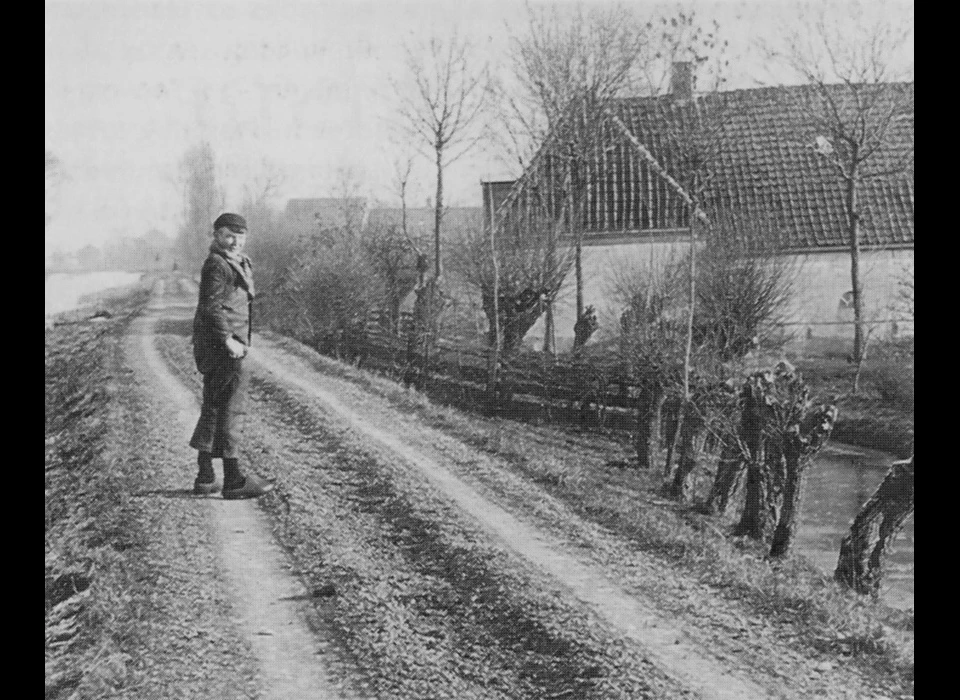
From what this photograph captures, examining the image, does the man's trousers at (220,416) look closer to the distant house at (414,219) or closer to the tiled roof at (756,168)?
the distant house at (414,219)

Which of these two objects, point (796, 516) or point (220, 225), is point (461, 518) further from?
point (796, 516)

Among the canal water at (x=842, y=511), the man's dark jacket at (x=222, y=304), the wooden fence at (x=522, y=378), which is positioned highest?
the man's dark jacket at (x=222, y=304)

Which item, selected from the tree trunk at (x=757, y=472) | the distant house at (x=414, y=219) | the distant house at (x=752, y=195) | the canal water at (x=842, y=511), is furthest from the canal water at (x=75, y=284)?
the canal water at (x=842, y=511)

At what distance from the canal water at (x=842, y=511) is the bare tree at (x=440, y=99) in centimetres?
435

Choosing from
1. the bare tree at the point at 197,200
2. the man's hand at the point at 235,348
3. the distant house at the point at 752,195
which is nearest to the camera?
the man's hand at the point at 235,348

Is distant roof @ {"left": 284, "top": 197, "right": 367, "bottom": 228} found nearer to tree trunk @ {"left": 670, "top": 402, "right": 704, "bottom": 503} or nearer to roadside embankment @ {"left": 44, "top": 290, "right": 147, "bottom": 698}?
roadside embankment @ {"left": 44, "top": 290, "right": 147, "bottom": 698}

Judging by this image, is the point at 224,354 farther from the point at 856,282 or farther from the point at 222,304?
the point at 856,282

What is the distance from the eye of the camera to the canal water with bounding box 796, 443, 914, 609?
298 inches

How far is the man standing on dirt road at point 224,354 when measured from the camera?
4523 millimetres

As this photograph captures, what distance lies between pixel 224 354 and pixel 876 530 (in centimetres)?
520

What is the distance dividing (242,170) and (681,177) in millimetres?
5862

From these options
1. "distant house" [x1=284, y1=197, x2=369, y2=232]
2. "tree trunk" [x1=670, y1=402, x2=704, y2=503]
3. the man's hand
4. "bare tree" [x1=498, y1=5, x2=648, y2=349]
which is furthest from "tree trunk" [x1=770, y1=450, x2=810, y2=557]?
the man's hand

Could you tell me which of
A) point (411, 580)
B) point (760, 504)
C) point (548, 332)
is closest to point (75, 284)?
point (411, 580)

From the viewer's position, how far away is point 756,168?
9.80 m
